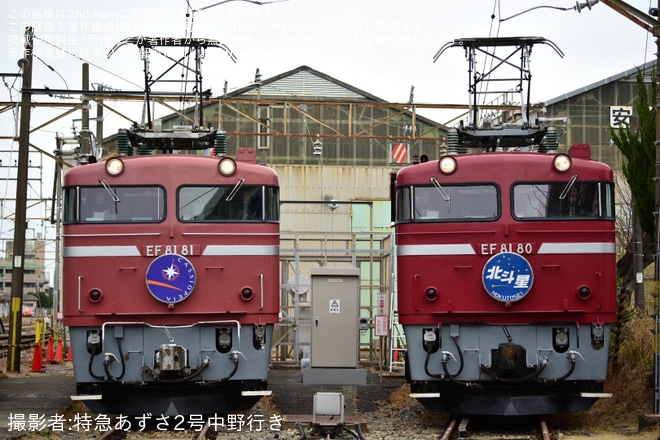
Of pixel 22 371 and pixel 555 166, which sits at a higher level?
pixel 555 166

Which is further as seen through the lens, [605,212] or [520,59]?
[520,59]

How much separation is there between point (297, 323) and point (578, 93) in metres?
23.7

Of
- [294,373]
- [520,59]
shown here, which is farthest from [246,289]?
[294,373]

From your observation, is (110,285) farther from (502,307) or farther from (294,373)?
(294,373)

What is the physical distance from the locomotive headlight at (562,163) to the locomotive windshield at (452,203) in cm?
84

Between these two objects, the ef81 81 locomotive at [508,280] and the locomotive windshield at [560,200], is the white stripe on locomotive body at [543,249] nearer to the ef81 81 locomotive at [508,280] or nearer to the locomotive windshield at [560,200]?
the ef81 81 locomotive at [508,280]

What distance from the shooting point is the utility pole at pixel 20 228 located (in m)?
22.5

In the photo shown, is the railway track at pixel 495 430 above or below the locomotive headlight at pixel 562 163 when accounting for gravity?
below

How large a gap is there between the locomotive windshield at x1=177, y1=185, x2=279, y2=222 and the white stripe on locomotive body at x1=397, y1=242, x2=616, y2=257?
6.42ft

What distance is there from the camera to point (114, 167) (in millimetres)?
13492

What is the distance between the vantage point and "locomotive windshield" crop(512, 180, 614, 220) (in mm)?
13336

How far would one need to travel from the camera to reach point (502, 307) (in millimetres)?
13094

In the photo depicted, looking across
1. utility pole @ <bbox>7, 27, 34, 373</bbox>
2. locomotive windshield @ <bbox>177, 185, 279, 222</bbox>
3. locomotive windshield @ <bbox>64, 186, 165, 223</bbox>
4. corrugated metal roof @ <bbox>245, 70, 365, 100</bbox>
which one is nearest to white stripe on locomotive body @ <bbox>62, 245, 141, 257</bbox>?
locomotive windshield @ <bbox>64, 186, 165, 223</bbox>

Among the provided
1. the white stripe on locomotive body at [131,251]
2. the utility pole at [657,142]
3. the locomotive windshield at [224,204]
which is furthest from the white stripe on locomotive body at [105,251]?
the utility pole at [657,142]
